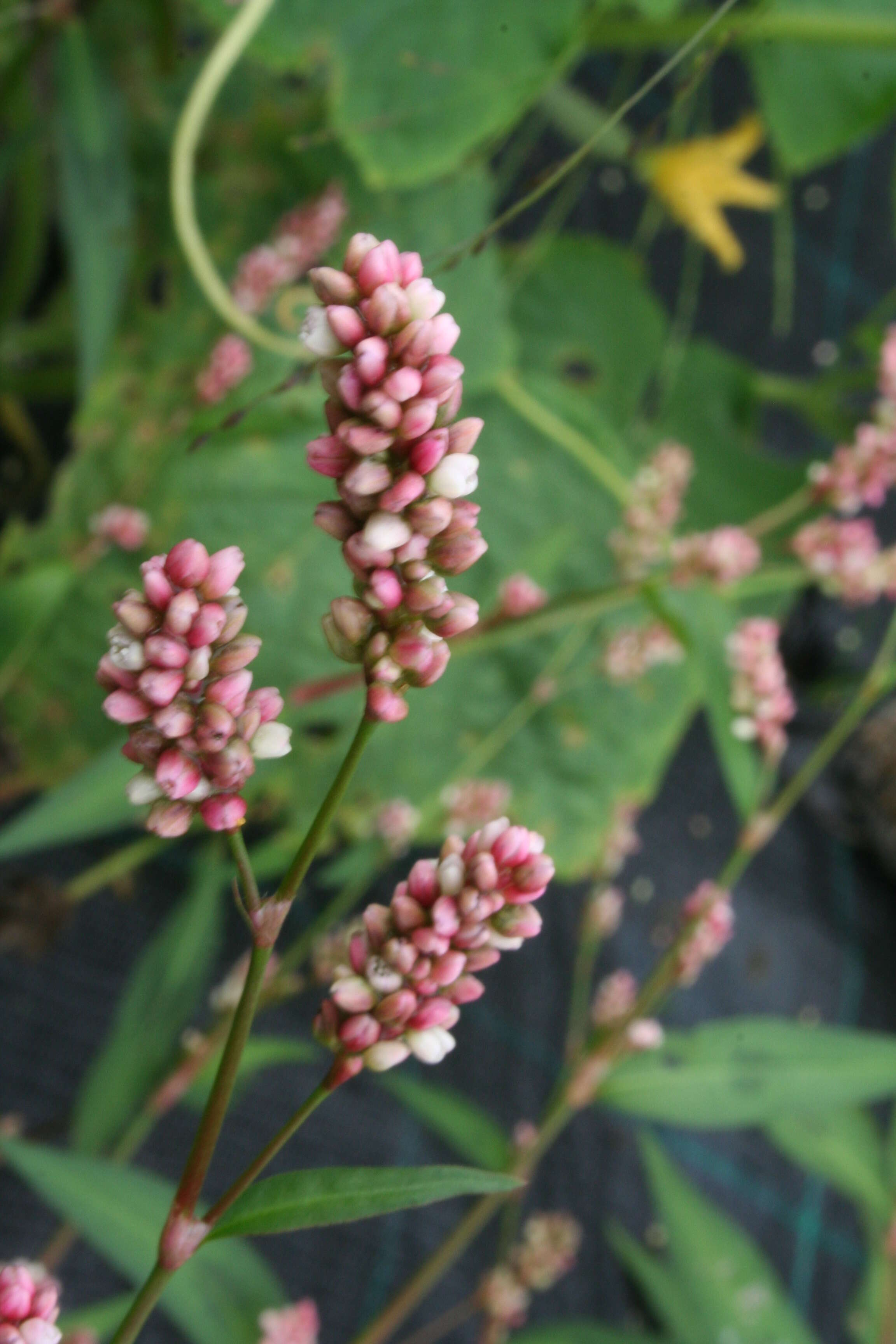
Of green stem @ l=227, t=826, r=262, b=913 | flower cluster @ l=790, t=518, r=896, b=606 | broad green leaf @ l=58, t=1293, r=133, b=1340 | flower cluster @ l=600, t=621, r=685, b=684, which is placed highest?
green stem @ l=227, t=826, r=262, b=913

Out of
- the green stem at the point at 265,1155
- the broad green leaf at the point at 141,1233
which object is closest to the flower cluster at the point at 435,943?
the green stem at the point at 265,1155

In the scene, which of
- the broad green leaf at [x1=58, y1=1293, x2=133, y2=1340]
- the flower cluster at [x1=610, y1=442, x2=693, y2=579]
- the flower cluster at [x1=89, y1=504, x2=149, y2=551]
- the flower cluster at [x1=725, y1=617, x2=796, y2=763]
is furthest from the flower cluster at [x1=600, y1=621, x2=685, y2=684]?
the broad green leaf at [x1=58, y1=1293, x2=133, y2=1340]

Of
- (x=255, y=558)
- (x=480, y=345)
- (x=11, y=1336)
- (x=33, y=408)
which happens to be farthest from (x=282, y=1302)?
(x=33, y=408)

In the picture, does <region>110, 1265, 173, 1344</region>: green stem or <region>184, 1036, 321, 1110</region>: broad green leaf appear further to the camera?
<region>184, 1036, 321, 1110</region>: broad green leaf

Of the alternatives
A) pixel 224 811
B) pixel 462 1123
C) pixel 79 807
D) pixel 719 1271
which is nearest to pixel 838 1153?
pixel 719 1271

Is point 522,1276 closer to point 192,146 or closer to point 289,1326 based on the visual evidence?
point 289,1326

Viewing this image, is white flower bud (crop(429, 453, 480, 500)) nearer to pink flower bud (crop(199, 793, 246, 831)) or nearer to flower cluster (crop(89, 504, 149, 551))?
pink flower bud (crop(199, 793, 246, 831))
